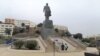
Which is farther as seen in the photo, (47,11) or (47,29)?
(47,11)

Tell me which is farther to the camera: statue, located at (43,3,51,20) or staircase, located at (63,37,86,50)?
statue, located at (43,3,51,20)

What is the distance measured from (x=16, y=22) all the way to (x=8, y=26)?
20182 mm

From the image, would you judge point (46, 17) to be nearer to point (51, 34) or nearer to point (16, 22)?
point (51, 34)

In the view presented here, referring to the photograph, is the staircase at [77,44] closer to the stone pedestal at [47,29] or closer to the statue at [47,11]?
the stone pedestal at [47,29]

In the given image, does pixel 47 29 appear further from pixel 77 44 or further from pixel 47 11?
pixel 77 44

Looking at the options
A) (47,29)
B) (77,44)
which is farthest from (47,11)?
(77,44)

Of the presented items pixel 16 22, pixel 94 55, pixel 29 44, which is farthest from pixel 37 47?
pixel 16 22

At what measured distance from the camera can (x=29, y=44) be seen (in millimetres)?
23578

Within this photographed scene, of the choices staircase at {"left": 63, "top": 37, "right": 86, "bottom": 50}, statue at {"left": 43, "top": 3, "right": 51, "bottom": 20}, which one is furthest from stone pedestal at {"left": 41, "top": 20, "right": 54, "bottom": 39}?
staircase at {"left": 63, "top": 37, "right": 86, "bottom": 50}

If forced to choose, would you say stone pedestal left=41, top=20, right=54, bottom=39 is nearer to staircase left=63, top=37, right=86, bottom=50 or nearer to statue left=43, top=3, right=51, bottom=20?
statue left=43, top=3, right=51, bottom=20

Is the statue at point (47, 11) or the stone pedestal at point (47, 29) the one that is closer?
the stone pedestal at point (47, 29)

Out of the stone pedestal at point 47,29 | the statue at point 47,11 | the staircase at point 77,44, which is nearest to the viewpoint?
the staircase at point 77,44

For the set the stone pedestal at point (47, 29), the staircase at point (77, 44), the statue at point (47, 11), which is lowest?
the staircase at point (77, 44)

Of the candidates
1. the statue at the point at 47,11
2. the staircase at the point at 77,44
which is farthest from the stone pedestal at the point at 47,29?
the staircase at the point at 77,44
